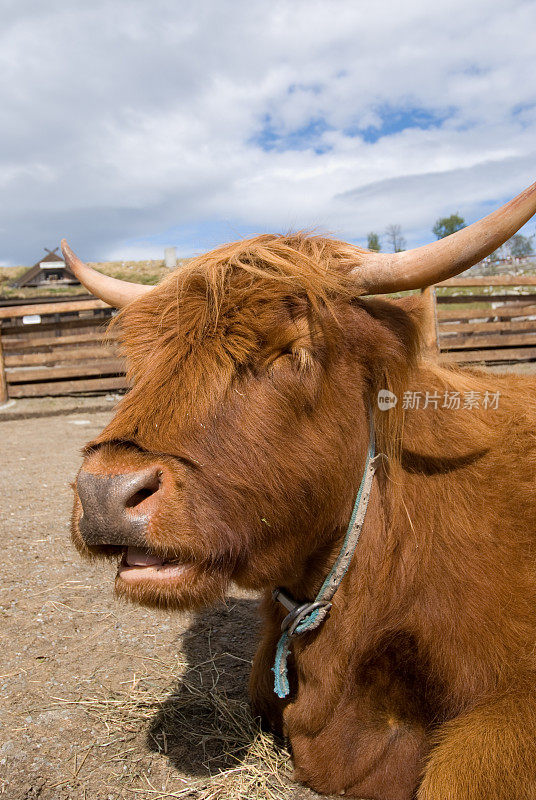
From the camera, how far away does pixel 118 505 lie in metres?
1.66

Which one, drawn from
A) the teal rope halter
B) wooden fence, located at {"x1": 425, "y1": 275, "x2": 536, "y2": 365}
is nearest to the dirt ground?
the teal rope halter

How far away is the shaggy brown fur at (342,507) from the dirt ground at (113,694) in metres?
0.47

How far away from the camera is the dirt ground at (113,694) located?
2.35 metres

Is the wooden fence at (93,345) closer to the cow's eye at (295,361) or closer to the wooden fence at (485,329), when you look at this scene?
the wooden fence at (485,329)

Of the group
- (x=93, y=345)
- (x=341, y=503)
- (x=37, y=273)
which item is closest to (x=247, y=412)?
(x=341, y=503)

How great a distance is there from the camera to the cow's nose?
1659 mm

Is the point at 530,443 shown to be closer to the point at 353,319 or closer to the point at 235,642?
the point at 353,319

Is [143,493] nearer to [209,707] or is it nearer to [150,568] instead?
[150,568]

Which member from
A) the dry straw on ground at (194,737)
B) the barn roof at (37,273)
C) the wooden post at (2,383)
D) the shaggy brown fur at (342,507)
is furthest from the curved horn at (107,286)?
the barn roof at (37,273)

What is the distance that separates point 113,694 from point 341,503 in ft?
5.26

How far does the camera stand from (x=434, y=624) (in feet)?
6.80

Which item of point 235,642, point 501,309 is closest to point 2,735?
point 235,642

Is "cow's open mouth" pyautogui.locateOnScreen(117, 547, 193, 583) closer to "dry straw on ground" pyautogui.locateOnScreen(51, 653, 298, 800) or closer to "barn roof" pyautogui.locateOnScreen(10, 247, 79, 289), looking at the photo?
"dry straw on ground" pyautogui.locateOnScreen(51, 653, 298, 800)

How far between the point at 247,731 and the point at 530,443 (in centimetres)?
169
